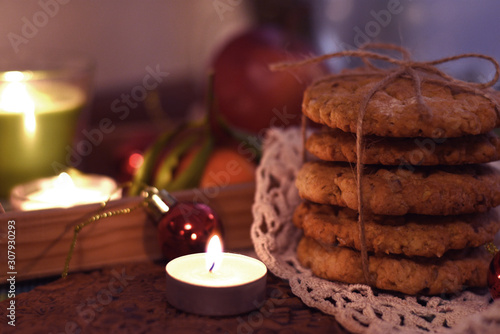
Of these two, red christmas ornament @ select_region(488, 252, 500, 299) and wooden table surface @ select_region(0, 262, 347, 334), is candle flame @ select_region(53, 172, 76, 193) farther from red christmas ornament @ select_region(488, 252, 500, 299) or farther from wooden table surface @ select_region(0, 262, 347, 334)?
red christmas ornament @ select_region(488, 252, 500, 299)

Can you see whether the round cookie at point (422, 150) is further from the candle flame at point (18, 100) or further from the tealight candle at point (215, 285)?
the candle flame at point (18, 100)

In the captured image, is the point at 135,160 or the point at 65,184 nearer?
the point at 65,184

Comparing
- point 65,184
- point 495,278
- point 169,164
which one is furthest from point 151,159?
point 495,278

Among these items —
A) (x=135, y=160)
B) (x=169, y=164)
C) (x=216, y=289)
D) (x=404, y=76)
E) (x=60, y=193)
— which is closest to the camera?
(x=216, y=289)

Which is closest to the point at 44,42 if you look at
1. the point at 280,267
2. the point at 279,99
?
the point at 279,99

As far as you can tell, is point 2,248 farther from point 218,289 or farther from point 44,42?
point 44,42

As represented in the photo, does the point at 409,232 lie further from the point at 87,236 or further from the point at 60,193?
the point at 60,193
